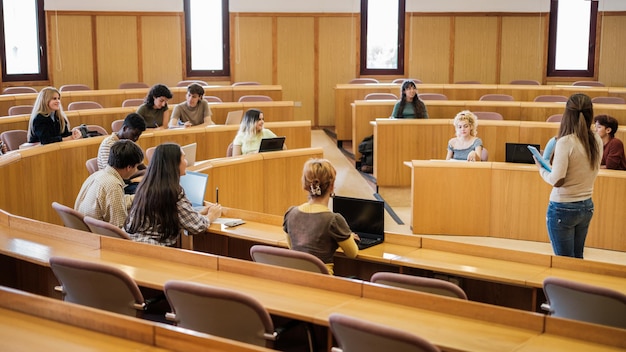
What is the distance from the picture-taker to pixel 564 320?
2.96 meters

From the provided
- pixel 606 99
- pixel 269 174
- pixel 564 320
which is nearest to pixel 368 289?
pixel 564 320

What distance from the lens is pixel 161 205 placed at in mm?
4336

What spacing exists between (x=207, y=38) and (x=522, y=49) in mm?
5803

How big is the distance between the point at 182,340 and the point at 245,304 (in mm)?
447

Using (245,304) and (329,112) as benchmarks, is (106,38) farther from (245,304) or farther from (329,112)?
(245,304)

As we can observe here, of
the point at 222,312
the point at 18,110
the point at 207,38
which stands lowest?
the point at 222,312

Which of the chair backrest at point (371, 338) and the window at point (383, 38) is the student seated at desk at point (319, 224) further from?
the window at point (383, 38)

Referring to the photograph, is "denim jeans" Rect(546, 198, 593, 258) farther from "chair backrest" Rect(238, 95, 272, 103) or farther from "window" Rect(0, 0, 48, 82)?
"window" Rect(0, 0, 48, 82)

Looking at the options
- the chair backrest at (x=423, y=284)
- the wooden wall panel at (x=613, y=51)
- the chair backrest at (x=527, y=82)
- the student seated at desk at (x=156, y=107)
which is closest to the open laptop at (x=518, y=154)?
the student seated at desk at (x=156, y=107)

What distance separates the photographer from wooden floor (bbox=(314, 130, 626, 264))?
6.95 meters

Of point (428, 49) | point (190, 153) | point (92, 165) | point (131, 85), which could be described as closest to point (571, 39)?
point (428, 49)

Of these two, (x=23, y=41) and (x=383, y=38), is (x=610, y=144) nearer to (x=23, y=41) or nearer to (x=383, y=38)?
(x=383, y=38)

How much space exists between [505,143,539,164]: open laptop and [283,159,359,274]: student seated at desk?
3785mm

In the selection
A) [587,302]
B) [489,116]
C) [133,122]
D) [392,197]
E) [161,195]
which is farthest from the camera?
[489,116]
